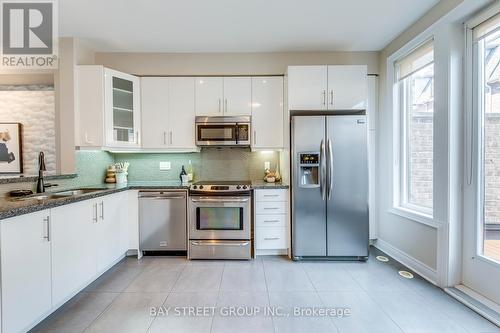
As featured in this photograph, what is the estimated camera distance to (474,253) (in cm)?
228

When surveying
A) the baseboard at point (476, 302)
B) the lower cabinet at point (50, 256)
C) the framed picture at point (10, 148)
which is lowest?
the baseboard at point (476, 302)

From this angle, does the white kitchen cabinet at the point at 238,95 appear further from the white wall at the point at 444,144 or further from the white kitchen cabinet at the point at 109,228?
the white wall at the point at 444,144

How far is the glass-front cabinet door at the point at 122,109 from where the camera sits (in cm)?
322

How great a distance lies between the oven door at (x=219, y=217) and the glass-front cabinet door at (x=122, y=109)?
3.90 ft

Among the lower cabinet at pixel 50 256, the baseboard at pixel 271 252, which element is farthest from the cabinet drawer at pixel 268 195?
the lower cabinet at pixel 50 256

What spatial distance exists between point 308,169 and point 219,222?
1259 millimetres

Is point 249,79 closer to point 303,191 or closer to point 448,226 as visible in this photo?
point 303,191

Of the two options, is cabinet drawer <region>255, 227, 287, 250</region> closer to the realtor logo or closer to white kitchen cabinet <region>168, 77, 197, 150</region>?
white kitchen cabinet <region>168, 77, 197, 150</region>

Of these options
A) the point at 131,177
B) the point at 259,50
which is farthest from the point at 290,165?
the point at 131,177

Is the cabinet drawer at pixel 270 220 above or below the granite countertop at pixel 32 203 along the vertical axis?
below

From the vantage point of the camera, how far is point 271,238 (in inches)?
129

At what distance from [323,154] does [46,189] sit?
2990 mm

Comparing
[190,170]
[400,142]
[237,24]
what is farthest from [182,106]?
[400,142]

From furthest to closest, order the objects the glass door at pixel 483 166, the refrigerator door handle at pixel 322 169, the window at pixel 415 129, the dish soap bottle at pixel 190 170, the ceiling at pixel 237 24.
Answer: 1. the dish soap bottle at pixel 190 170
2. the refrigerator door handle at pixel 322 169
3. the window at pixel 415 129
4. the ceiling at pixel 237 24
5. the glass door at pixel 483 166
